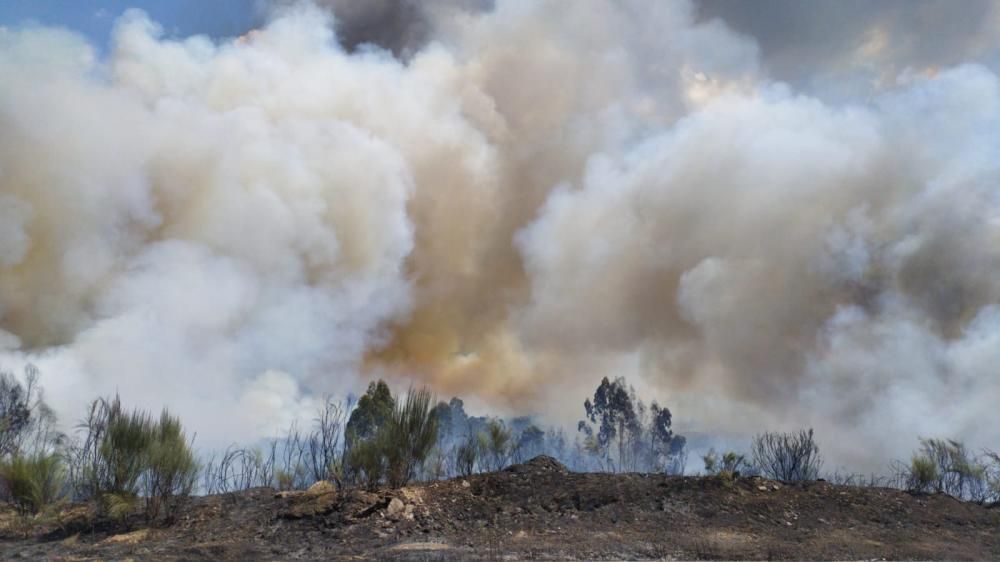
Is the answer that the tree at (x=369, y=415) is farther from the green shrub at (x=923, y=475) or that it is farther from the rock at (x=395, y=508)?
the green shrub at (x=923, y=475)

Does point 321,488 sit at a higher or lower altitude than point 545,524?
higher

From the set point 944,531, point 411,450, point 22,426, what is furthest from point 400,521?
point 22,426

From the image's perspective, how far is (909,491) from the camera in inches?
823

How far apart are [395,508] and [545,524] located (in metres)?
3.72

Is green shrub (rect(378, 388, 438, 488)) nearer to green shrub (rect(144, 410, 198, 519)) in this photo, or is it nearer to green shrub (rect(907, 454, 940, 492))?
green shrub (rect(144, 410, 198, 519))

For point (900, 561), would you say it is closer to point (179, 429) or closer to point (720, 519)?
point (720, 519)

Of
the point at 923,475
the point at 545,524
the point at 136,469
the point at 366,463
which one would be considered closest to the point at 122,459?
the point at 136,469

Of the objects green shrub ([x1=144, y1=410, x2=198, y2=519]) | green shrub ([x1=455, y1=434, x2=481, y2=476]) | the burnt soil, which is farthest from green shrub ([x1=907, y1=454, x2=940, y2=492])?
green shrub ([x1=144, y1=410, x2=198, y2=519])

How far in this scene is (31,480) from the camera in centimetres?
1881

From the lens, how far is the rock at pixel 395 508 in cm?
1797

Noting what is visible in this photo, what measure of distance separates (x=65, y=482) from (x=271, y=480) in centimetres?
580

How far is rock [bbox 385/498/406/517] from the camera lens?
1797cm

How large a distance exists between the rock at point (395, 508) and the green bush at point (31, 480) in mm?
9080

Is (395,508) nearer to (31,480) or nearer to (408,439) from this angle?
(408,439)
